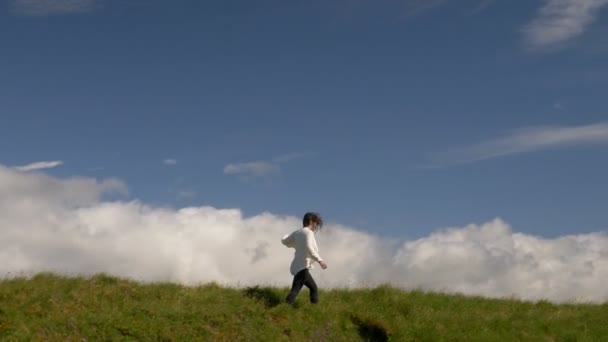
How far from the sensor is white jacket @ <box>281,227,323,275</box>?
68.2 ft

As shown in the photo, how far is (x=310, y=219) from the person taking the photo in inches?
832

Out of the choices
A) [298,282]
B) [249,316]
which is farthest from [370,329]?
[249,316]

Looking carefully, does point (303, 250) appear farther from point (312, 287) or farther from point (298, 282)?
point (312, 287)

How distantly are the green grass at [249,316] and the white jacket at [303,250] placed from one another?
1259 millimetres

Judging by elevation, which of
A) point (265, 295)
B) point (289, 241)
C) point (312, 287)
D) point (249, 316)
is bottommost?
point (249, 316)

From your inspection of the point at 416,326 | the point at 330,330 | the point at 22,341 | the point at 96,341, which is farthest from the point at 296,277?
the point at 22,341

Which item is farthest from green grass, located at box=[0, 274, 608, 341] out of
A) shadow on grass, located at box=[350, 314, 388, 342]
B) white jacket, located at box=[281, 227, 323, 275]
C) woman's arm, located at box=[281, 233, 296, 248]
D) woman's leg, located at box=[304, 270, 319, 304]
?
woman's arm, located at box=[281, 233, 296, 248]

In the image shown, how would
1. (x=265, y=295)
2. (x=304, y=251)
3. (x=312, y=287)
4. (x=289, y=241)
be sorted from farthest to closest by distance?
(x=265, y=295)
(x=312, y=287)
(x=289, y=241)
(x=304, y=251)

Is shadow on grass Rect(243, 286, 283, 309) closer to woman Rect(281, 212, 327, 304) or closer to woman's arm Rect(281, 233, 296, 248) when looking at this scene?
woman Rect(281, 212, 327, 304)

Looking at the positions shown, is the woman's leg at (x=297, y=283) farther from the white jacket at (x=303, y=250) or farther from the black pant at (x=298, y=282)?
the white jacket at (x=303, y=250)

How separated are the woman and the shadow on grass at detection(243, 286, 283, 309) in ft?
2.16

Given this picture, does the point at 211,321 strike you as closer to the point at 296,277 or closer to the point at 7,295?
the point at 296,277

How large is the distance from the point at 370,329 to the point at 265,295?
3447 mm

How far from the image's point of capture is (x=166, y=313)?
19.3 metres
